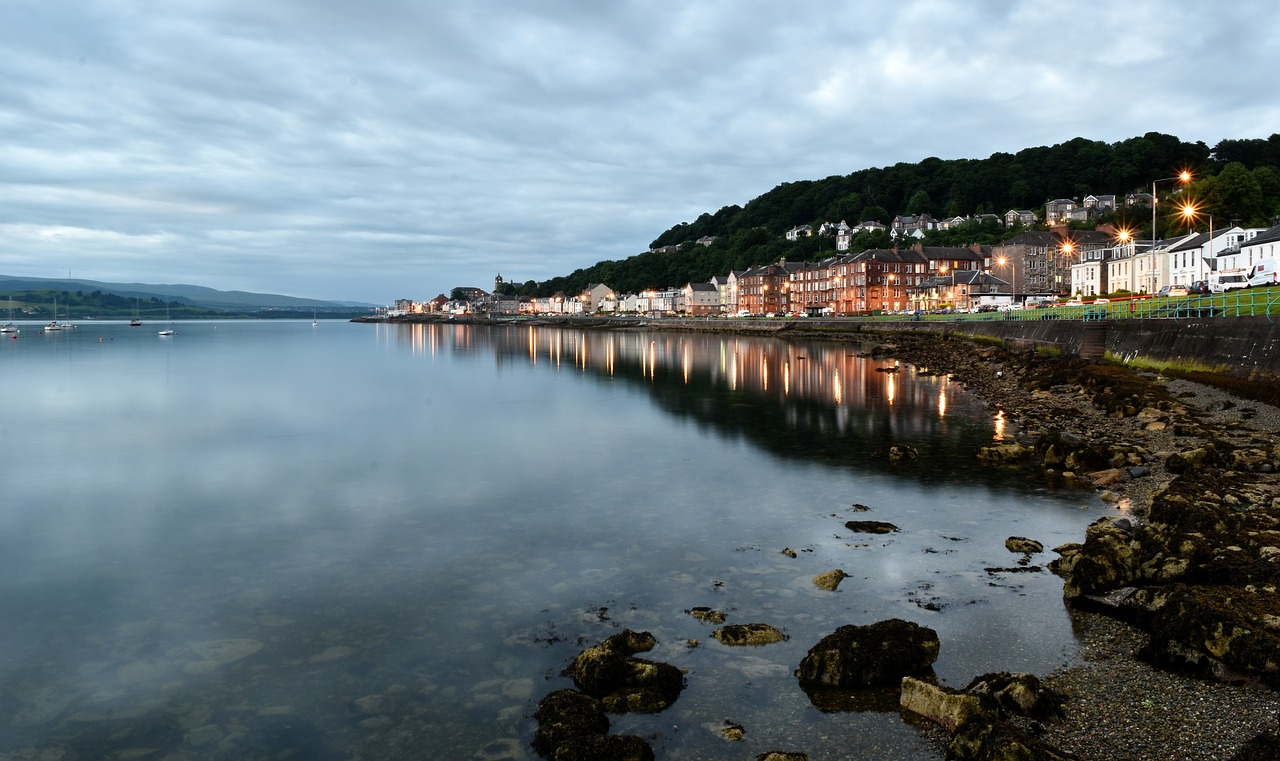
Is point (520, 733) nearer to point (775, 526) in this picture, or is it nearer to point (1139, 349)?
point (775, 526)

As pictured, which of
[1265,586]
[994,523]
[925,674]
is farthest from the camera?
[994,523]

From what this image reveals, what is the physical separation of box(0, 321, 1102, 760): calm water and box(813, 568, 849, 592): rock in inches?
11.5

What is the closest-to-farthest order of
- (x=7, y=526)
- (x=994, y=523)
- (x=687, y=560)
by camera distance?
(x=687, y=560) → (x=994, y=523) → (x=7, y=526)

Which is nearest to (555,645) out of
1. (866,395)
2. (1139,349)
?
(866,395)

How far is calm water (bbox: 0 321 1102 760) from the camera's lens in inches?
372

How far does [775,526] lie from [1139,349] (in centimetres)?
3722

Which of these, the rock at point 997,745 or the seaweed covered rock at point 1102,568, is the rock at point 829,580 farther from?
the rock at point 997,745

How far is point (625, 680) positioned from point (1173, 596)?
285 inches

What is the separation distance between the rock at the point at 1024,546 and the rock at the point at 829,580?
12.5 feet

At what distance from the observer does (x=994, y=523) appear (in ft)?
55.2

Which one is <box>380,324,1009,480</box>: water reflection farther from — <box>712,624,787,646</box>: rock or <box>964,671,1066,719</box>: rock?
<box>964,671,1066,719</box>: rock

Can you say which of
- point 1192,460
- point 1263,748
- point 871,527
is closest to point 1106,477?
point 1192,460

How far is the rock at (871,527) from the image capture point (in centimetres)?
1652

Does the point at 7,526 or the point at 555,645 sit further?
the point at 7,526
